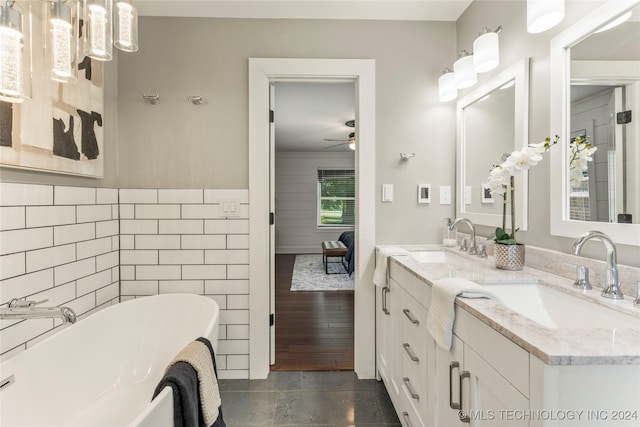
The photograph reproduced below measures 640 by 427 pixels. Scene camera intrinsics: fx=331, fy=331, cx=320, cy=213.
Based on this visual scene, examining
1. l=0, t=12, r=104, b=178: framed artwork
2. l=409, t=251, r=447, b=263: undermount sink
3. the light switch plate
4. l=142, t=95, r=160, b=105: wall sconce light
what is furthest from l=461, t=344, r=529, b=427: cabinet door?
l=142, t=95, r=160, b=105: wall sconce light

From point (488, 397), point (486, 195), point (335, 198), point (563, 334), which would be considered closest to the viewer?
point (563, 334)

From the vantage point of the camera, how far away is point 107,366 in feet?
5.52

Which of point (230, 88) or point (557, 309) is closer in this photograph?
point (557, 309)

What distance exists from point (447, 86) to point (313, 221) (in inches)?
230

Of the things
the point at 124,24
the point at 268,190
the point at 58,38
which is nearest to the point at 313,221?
the point at 268,190

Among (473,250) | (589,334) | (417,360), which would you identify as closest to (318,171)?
(473,250)

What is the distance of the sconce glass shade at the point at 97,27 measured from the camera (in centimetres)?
115

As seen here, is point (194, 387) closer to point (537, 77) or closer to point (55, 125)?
point (55, 125)

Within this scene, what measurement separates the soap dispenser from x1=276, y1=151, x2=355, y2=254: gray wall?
5.50 meters

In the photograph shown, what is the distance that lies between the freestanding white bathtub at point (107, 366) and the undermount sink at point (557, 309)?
1.27 metres

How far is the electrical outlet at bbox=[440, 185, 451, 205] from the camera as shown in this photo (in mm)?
2348

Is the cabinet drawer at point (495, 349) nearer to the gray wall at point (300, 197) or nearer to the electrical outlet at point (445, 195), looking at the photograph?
the electrical outlet at point (445, 195)

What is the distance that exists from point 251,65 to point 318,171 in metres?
5.60

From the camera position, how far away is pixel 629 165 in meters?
1.09
